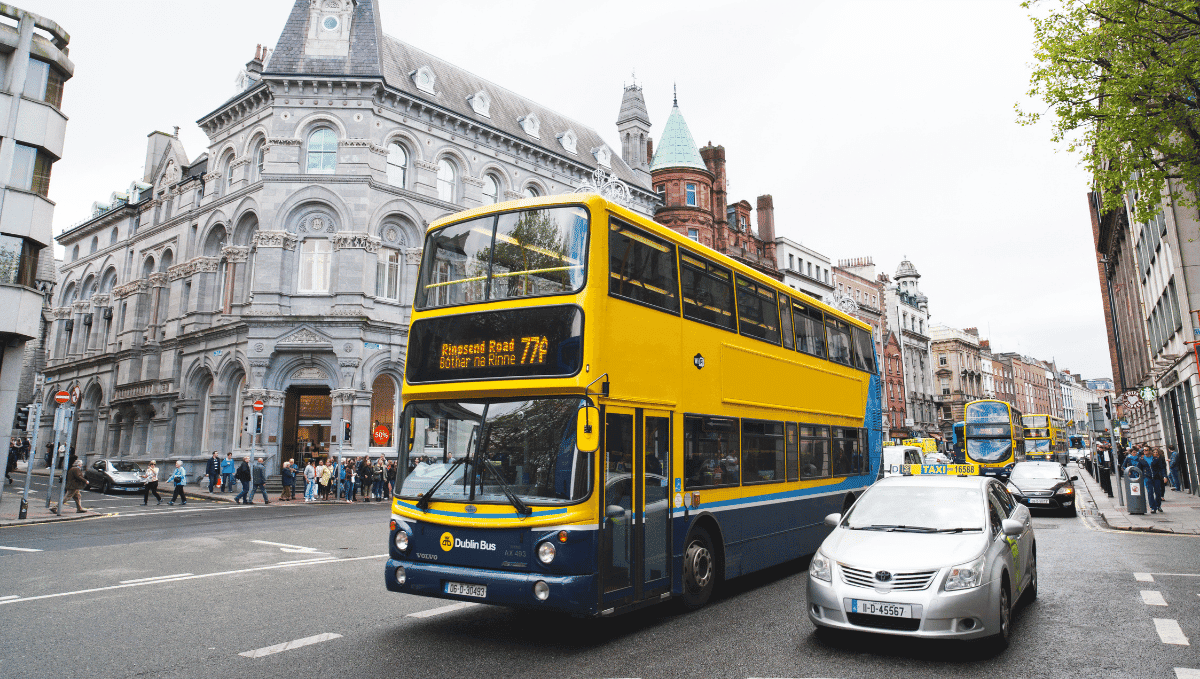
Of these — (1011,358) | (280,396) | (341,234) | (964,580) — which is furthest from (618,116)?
(1011,358)

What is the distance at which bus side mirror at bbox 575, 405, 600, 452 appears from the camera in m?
6.34

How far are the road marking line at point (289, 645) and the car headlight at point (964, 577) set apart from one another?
548cm

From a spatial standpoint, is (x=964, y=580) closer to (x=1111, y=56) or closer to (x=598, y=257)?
(x=598, y=257)

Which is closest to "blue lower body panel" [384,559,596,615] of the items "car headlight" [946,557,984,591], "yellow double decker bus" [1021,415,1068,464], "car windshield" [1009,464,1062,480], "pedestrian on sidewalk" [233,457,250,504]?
"car headlight" [946,557,984,591]

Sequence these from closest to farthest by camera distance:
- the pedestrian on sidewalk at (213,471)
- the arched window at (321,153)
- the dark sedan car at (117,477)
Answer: the pedestrian on sidewalk at (213,471) → the dark sedan car at (117,477) → the arched window at (321,153)

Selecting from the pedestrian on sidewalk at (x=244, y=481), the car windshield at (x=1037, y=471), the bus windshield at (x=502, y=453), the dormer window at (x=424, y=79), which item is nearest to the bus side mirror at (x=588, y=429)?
the bus windshield at (x=502, y=453)

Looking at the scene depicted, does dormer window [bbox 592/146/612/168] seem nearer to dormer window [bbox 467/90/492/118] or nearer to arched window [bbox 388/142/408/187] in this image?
dormer window [bbox 467/90/492/118]

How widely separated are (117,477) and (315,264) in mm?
11547

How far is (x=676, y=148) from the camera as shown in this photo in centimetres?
4925

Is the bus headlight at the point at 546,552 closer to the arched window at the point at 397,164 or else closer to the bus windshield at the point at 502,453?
the bus windshield at the point at 502,453

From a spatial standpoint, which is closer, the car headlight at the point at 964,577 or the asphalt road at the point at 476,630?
the asphalt road at the point at 476,630

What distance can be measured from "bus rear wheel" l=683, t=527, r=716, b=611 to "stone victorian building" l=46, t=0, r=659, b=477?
2419 centimetres

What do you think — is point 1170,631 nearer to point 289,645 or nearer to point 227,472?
point 289,645

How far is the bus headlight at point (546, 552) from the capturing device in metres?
6.37
